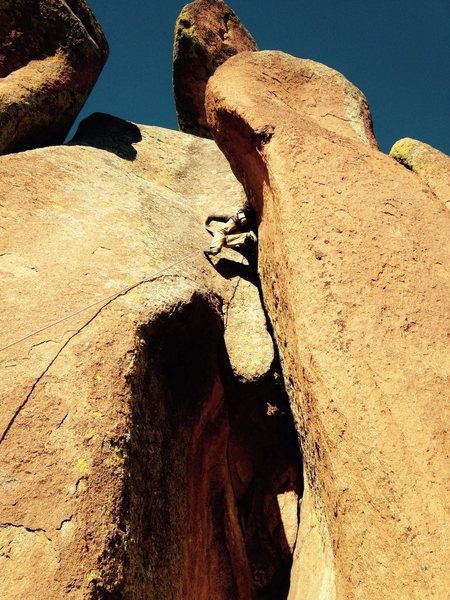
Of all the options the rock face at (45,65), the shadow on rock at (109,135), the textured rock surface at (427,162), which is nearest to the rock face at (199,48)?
the shadow on rock at (109,135)

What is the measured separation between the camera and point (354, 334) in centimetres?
374

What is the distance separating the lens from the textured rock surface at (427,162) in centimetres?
535

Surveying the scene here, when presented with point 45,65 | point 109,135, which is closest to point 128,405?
point 45,65

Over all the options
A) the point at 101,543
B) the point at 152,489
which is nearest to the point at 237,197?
the point at 152,489

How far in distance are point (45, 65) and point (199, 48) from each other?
310cm

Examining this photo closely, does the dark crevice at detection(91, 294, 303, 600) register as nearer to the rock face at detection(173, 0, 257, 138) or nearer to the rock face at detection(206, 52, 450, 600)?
the rock face at detection(206, 52, 450, 600)

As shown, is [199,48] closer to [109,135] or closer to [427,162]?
[109,135]

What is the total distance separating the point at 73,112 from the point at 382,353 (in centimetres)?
521

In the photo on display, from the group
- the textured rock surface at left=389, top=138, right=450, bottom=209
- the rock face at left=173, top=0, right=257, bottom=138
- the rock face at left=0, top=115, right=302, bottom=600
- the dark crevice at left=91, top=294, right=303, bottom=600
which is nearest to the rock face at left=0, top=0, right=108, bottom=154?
the rock face at left=0, top=115, right=302, bottom=600

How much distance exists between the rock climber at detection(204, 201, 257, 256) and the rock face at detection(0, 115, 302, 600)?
22cm

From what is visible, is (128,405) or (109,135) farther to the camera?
(109,135)

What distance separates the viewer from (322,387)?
363 cm

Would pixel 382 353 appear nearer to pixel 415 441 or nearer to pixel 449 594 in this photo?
pixel 415 441

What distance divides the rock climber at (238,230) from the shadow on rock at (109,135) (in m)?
2.05
